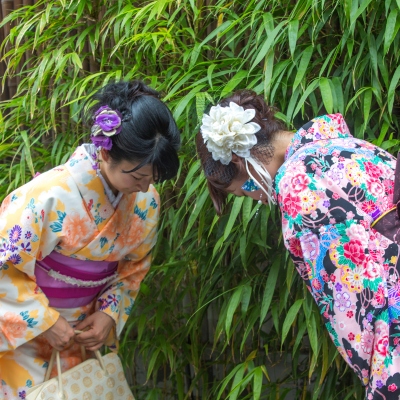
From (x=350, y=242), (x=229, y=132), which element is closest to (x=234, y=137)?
(x=229, y=132)

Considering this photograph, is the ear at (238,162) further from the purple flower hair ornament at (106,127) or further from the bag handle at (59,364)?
the bag handle at (59,364)

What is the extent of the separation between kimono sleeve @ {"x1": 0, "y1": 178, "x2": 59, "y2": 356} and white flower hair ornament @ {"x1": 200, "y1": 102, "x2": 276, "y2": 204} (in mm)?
549

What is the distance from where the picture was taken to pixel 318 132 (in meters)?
1.72

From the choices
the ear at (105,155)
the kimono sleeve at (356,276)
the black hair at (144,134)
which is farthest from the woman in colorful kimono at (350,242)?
the ear at (105,155)

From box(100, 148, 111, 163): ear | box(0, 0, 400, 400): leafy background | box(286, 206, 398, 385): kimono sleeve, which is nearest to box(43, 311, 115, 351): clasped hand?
box(0, 0, 400, 400): leafy background

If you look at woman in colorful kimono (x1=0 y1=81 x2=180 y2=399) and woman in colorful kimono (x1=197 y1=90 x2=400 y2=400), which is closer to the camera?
woman in colorful kimono (x1=197 y1=90 x2=400 y2=400)

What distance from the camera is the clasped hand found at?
205 cm

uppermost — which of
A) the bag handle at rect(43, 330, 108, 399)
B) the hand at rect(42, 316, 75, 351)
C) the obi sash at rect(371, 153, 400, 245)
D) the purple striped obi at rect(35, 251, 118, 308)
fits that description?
the obi sash at rect(371, 153, 400, 245)

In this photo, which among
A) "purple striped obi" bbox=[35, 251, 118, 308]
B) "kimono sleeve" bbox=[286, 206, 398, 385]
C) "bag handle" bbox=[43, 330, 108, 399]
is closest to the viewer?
"kimono sleeve" bbox=[286, 206, 398, 385]

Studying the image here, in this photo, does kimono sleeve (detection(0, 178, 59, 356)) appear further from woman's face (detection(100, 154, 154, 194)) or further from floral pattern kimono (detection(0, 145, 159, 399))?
woman's face (detection(100, 154, 154, 194))

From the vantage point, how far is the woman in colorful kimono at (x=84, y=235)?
74.4 inches

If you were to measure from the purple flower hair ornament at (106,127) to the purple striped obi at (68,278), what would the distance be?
0.40 m

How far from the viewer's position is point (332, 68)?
242cm

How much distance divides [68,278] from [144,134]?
0.54m
